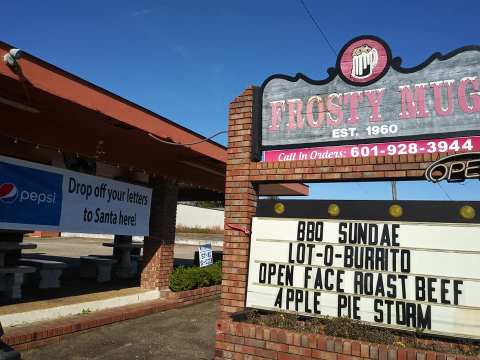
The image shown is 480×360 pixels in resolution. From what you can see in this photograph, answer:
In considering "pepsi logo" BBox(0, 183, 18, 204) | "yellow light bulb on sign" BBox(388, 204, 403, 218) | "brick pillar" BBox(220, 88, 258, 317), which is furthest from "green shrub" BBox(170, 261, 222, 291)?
"yellow light bulb on sign" BBox(388, 204, 403, 218)

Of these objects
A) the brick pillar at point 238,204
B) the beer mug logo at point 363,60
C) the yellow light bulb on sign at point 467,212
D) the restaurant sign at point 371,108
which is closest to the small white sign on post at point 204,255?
the brick pillar at point 238,204

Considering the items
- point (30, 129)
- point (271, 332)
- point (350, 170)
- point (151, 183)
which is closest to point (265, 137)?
point (350, 170)

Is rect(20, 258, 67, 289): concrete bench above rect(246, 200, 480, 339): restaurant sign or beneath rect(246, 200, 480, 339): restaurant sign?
beneath

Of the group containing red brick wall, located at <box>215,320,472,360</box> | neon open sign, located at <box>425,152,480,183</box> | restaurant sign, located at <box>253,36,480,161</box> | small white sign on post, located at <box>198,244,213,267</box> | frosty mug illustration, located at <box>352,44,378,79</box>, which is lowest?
red brick wall, located at <box>215,320,472,360</box>

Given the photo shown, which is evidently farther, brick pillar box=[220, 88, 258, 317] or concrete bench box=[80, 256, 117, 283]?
concrete bench box=[80, 256, 117, 283]

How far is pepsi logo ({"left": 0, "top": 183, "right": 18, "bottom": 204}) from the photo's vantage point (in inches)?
279

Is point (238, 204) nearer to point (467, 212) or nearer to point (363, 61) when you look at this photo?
point (363, 61)

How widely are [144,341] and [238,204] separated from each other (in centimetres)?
340

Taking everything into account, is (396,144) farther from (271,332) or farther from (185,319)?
(185,319)

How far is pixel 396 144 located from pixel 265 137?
1728 millimetres

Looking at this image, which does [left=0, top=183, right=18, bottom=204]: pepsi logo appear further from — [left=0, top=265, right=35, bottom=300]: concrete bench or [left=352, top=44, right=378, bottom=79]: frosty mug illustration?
[left=352, top=44, right=378, bottom=79]: frosty mug illustration

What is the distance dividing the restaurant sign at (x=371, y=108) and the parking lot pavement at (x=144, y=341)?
3.59 meters

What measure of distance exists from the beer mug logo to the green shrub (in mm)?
7275

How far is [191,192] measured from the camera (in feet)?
54.6
